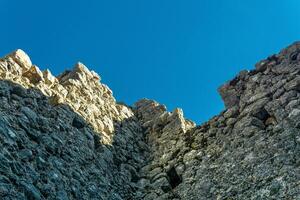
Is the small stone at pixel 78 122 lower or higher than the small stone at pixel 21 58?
lower

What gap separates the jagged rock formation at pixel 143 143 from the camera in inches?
598

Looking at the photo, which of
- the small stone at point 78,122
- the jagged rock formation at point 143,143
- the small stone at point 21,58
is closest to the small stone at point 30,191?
the jagged rock formation at point 143,143

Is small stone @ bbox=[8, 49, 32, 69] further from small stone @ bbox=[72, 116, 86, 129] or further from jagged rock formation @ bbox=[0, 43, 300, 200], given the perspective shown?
small stone @ bbox=[72, 116, 86, 129]

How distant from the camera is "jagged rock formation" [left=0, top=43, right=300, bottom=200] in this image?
15.2 meters

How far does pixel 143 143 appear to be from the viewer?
Result: 2480 cm

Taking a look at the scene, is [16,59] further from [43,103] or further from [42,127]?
[42,127]

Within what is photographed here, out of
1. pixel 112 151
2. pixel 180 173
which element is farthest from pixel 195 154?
pixel 112 151

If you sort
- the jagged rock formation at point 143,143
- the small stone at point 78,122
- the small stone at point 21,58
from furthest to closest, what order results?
the small stone at point 21,58 → the small stone at point 78,122 → the jagged rock formation at point 143,143

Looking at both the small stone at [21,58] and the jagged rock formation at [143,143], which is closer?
the jagged rock formation at [143,143]

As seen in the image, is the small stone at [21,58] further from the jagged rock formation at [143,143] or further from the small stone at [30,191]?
the small stone at [30,191]

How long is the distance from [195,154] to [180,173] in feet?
4.19

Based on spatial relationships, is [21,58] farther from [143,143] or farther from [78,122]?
[143,143]

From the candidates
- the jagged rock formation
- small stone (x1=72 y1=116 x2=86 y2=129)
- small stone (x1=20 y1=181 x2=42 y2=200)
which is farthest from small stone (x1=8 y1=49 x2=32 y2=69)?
small stone (x1=20 y1=181 x2=42 y2=200)

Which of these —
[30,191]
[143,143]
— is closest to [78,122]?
[143,143]
